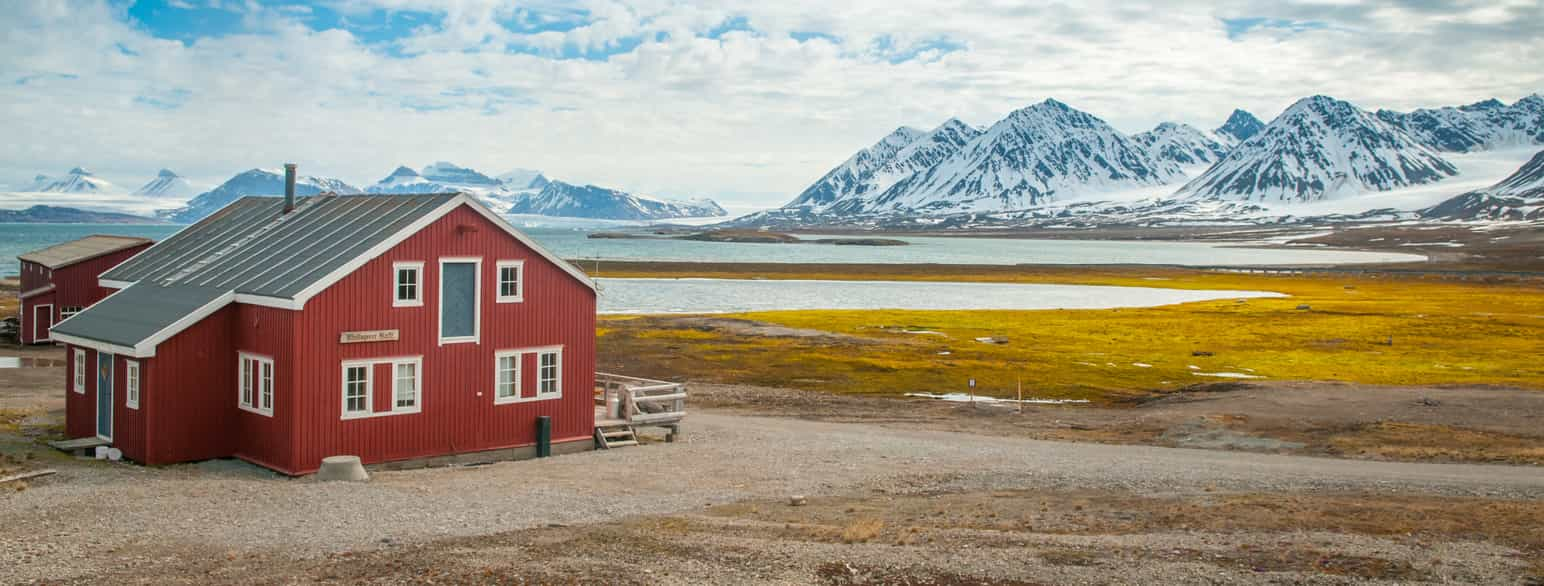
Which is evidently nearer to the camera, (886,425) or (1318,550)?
(1318,550)

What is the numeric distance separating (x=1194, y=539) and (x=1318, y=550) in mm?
1927

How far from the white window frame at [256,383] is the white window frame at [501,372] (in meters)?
5.47

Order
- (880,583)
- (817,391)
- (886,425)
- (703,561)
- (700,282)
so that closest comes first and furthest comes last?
(880,583), (703,561), (886,425), (817,391), (700,282)

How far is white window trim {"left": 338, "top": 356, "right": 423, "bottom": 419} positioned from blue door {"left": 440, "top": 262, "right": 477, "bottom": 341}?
1.10m

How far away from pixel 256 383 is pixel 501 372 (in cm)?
588

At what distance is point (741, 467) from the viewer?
99.0 feet

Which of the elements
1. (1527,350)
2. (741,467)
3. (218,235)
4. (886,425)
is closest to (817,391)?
(886,425)

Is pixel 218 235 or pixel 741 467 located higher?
pixel 218 235

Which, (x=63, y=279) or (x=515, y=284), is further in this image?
(x=63, y=279)

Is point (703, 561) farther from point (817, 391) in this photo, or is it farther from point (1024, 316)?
point (1024, 316)

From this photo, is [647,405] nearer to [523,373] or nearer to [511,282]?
[523,373]

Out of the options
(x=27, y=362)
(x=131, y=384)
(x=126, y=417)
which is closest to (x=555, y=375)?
(x=131, y=384)

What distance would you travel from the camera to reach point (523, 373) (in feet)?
106

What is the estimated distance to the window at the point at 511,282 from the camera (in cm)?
3173
